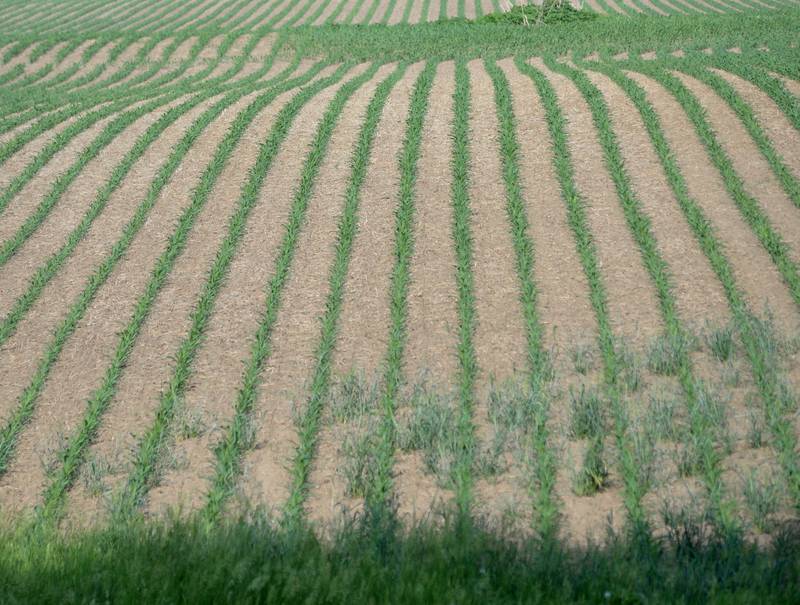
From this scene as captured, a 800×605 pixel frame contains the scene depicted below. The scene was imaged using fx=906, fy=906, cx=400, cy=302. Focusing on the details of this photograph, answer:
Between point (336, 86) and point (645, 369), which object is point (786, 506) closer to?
point (645, 369)

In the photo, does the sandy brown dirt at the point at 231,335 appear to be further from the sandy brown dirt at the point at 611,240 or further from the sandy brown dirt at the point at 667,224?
the sandy brown dirt at the point at 667,224

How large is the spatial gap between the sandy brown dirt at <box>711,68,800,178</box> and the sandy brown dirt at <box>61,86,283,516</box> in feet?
32.6

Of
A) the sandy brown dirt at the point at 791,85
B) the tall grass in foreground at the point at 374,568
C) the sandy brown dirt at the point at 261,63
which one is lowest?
the tall grass in foreground at the point at 374,568

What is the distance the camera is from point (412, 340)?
11.6 metres

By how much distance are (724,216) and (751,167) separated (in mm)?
2203

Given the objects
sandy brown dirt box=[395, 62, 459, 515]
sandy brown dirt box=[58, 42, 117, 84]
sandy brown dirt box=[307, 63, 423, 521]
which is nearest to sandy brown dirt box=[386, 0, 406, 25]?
sandy brown dirt box=[58, 42, 117, 84]

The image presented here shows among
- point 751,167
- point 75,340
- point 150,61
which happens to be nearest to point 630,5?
point 150,61

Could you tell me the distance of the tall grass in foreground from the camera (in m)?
4.88

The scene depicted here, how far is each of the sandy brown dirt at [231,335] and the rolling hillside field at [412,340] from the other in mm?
53

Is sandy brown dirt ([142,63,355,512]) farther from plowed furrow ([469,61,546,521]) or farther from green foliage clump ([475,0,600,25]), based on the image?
green foliage clump ([475,0,600,25])

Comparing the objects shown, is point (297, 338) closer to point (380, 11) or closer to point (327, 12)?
point (380, 11)

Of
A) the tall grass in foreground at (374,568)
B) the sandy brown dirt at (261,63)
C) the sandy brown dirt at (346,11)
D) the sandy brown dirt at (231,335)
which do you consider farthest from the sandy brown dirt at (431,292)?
the sandy brown dirt at (346,11)

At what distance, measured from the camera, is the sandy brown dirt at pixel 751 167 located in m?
14.1

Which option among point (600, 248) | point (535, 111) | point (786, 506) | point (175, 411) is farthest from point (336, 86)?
point (786, 506)
